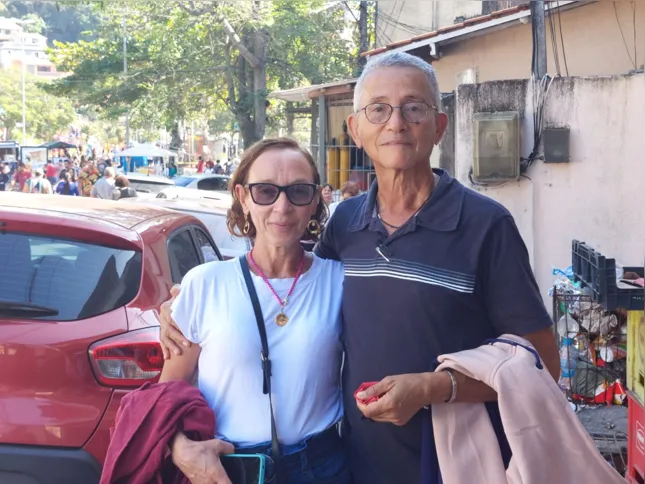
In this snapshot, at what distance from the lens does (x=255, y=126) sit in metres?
25.6

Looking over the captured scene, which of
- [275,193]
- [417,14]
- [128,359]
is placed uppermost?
[417,14]

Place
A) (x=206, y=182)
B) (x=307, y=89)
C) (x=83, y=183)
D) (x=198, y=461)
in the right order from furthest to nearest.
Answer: (x=206, y=182) < (x=83, y=183) < (x=307, y=89) < (x=198, y=461)

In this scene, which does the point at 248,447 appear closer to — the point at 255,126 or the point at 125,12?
the point at 255,126

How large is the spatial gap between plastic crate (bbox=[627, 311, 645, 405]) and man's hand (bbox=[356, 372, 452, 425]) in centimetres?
174

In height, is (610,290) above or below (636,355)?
above

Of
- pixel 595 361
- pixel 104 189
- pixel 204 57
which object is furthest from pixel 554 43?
pixel 204 57

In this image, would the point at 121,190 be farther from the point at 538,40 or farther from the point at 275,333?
the point at 275,333

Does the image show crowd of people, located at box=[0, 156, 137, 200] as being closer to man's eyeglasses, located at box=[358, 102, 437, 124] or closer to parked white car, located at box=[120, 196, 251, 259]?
parked white car, located at box=[120, 196, 251, 259]

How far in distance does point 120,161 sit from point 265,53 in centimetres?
2725

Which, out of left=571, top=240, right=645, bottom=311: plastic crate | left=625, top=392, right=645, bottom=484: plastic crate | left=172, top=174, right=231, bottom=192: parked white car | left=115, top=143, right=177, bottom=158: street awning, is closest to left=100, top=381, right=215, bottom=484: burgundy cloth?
left=571, top=240, right=645, bottom=311: plastic crate

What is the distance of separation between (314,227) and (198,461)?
80cm

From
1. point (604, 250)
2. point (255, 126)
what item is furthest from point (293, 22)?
point (604, 250)

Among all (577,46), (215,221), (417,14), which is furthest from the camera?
(417,14)

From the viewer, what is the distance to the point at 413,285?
2027 millimetres
